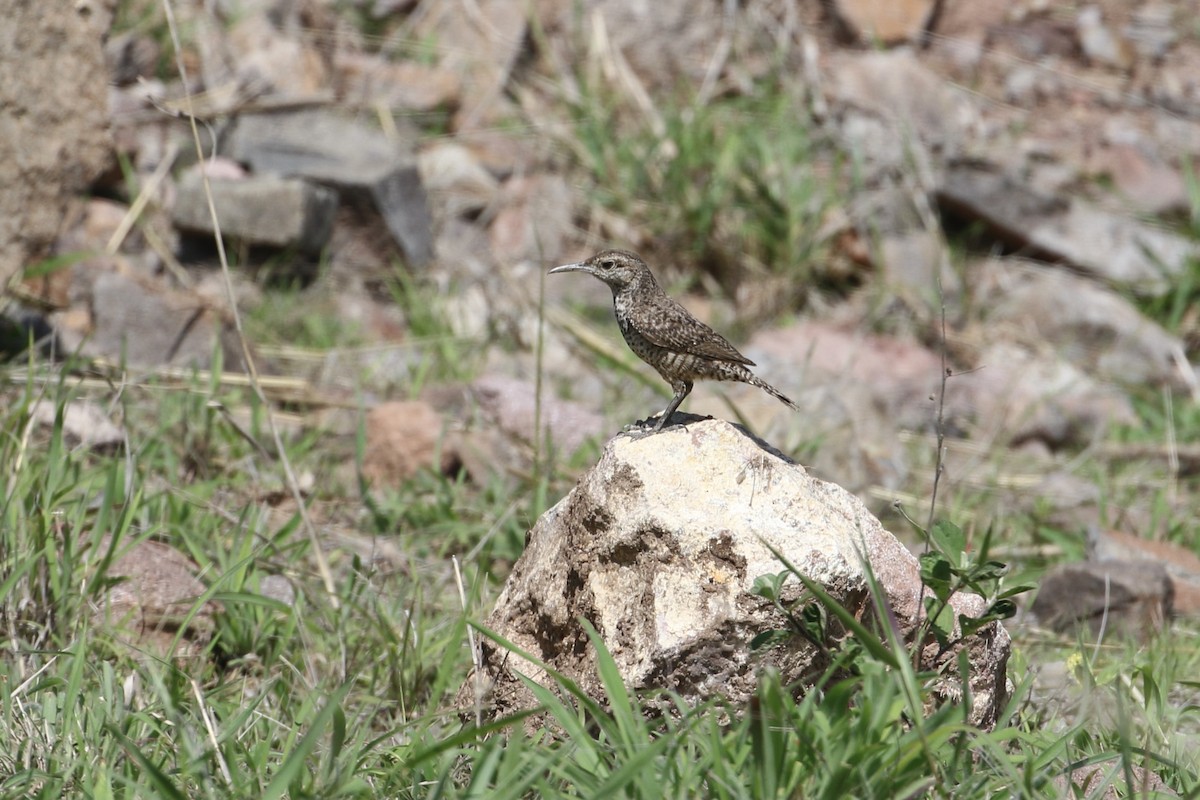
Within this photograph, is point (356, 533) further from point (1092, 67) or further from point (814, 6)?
point (1092, 67)

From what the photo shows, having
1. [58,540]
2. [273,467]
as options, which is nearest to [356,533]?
[273,467]

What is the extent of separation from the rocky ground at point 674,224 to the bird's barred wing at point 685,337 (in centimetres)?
182

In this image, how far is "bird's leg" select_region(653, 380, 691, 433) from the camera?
13.7ft

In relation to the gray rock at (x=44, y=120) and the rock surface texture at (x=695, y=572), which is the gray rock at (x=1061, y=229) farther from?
the rock surface texture at (x=695, y=572)

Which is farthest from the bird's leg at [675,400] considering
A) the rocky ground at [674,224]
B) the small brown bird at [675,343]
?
the rocky ground at [674,224]

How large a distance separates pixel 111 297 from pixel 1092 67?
8066 millimetres

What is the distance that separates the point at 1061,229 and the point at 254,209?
5.74 metres

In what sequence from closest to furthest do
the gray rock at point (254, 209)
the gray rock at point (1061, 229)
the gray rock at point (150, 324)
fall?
the gray rock at point (150, 324), the gray rock at point (254, 209), the gray rock at point (1061, 229)

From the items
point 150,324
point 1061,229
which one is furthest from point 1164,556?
point 150,324

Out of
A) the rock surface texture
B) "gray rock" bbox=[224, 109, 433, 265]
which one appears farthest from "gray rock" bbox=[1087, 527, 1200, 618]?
"gray rock" bbox=[224, 109, 433, 265]

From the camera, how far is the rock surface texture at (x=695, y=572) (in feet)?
11.5

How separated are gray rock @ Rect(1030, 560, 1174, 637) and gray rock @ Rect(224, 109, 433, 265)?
4.84 m

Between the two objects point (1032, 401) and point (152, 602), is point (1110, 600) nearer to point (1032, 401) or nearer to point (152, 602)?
point (1032, 401)

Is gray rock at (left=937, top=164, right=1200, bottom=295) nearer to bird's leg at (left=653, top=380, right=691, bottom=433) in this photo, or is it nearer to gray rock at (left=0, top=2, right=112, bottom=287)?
bird's leg at (left=653, top=380, right=691, bottom=433)
